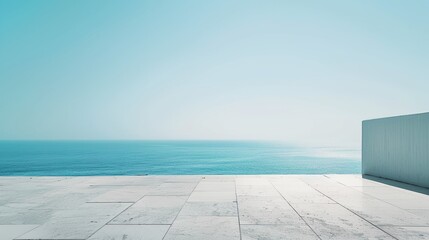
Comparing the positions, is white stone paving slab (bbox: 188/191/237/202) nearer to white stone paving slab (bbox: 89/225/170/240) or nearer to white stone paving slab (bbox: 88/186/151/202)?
white stone paving slab (bbox: 88/186/151/202)

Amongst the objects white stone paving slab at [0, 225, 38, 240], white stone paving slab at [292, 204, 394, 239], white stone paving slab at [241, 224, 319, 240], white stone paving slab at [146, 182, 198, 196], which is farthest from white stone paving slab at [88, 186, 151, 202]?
white stone paving slab at [292, 204, 394, 239]

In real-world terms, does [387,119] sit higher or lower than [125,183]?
higher

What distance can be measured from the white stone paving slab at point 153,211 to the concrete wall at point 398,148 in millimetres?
8515

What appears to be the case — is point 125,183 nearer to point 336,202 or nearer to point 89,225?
point 89,225

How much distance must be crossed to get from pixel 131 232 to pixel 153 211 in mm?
1576

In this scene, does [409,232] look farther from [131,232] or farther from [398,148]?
[398,148]

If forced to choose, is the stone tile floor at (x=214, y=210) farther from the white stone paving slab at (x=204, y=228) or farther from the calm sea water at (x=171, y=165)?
the calm sea water at (x=171, y=165)

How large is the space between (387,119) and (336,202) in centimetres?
631

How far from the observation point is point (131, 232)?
17.4ft

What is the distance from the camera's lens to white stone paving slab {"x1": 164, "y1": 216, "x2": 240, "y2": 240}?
5.05 meters

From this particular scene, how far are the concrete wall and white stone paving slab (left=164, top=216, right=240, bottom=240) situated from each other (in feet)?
26.4

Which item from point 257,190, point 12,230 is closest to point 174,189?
point 257,190

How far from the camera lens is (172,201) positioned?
800cm

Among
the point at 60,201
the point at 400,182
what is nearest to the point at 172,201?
the point at 60,201
